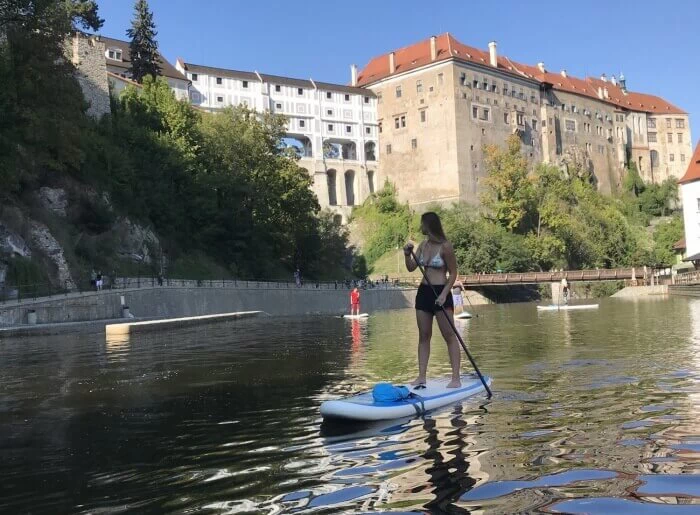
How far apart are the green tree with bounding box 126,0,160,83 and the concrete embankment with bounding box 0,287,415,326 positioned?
32.8m

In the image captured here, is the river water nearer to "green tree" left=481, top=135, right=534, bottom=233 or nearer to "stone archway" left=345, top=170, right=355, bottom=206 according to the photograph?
"green tree" left=481, top=135, right=534, bottom=233

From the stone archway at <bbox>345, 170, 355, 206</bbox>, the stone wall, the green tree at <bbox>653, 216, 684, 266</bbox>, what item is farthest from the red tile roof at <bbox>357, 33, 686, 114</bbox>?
the stone wall

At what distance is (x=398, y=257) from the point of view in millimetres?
88375

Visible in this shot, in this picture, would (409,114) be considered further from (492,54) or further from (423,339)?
(423,339)

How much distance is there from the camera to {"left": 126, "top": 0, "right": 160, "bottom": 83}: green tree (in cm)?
7212

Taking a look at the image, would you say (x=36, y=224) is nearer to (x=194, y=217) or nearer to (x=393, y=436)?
(x=194, y=217)

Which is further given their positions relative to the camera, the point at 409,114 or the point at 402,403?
the point at 409,114

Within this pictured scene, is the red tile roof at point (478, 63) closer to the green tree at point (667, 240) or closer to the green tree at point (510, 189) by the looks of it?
the green tree at point (510, 189)

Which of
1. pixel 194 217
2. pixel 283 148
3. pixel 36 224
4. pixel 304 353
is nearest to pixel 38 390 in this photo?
pixel 304 353

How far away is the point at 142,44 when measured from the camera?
73.1 metres

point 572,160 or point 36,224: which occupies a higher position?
point 572,160

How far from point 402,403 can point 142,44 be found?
239 feet

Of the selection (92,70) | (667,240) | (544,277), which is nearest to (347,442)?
(92,70)

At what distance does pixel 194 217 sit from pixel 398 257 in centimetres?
3626
